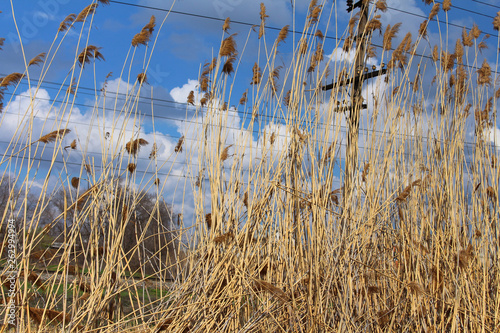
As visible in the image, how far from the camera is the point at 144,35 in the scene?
5.79 feet

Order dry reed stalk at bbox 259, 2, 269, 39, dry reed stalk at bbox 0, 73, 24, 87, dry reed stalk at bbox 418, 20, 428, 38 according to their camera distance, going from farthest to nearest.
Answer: dry reed stalk at bbox 418, 20, 428, 38, dry reed stalk at bbox 259, 2, 269, 39, dry reed stalk at bbox 0, 73, 24, 87

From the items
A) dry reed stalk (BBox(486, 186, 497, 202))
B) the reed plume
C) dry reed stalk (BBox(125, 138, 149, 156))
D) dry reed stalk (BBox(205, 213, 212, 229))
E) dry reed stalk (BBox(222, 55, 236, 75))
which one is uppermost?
the reed plume

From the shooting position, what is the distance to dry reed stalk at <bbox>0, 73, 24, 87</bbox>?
1.65 metres

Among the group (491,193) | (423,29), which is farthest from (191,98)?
(491,193)

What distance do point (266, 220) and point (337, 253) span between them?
310mm

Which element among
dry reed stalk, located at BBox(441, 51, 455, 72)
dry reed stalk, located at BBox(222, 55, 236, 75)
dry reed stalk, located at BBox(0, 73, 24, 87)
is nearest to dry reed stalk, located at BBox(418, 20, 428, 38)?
dry reed stalk, located at BBox(441, 51, 455, 72)

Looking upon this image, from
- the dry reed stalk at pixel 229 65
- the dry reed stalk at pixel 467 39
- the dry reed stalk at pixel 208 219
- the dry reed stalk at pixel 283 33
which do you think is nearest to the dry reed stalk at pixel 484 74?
the dry reed stalk at pixel 467 39

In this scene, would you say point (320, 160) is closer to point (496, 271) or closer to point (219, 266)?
point (219, 266)

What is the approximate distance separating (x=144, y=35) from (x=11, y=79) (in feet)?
1.82

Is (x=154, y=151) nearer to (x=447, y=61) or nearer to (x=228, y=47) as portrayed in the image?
(x=228, y=47)

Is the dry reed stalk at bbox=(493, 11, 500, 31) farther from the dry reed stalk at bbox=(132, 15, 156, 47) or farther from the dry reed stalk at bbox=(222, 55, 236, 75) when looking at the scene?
the dry reed stalk at bbox=(132, 15, 156, 47)

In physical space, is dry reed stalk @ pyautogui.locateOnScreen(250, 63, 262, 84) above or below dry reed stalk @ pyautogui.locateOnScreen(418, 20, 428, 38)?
below

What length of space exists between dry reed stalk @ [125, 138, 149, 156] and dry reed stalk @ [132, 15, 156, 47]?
15.9 inches

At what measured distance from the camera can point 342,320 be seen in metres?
1.60
